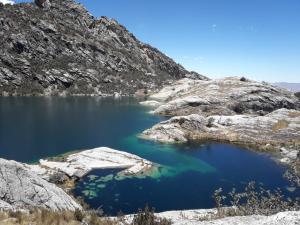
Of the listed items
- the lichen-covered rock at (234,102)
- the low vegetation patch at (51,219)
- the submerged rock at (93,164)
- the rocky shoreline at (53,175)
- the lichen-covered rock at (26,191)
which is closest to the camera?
the low vegetation patch at (51,219)

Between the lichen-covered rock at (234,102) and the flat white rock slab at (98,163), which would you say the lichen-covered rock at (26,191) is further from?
the lichen-covered rock at (234,102)

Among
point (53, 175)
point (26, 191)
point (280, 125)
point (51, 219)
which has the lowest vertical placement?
point (53, 175)

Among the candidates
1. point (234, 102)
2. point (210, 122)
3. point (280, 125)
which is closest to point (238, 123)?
point (210, 122)

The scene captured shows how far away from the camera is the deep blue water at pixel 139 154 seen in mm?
46031

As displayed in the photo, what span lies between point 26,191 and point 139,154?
135ft

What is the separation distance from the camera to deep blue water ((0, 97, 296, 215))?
46.0m

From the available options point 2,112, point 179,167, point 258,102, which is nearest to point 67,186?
point 179,167

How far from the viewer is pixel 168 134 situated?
85375mm

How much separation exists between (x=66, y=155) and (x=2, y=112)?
2306 inches

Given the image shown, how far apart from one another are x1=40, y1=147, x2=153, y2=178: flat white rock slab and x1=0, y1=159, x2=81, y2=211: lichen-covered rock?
2162cm

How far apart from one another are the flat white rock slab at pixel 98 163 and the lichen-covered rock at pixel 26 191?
21.6 m

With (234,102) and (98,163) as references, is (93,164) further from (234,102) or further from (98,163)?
(234,102)

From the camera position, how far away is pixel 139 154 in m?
68.4

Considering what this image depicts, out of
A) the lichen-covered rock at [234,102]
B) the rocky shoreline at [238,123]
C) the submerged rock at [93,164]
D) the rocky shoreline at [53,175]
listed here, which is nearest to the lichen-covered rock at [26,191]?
the rocky shoreline at [53,175]
